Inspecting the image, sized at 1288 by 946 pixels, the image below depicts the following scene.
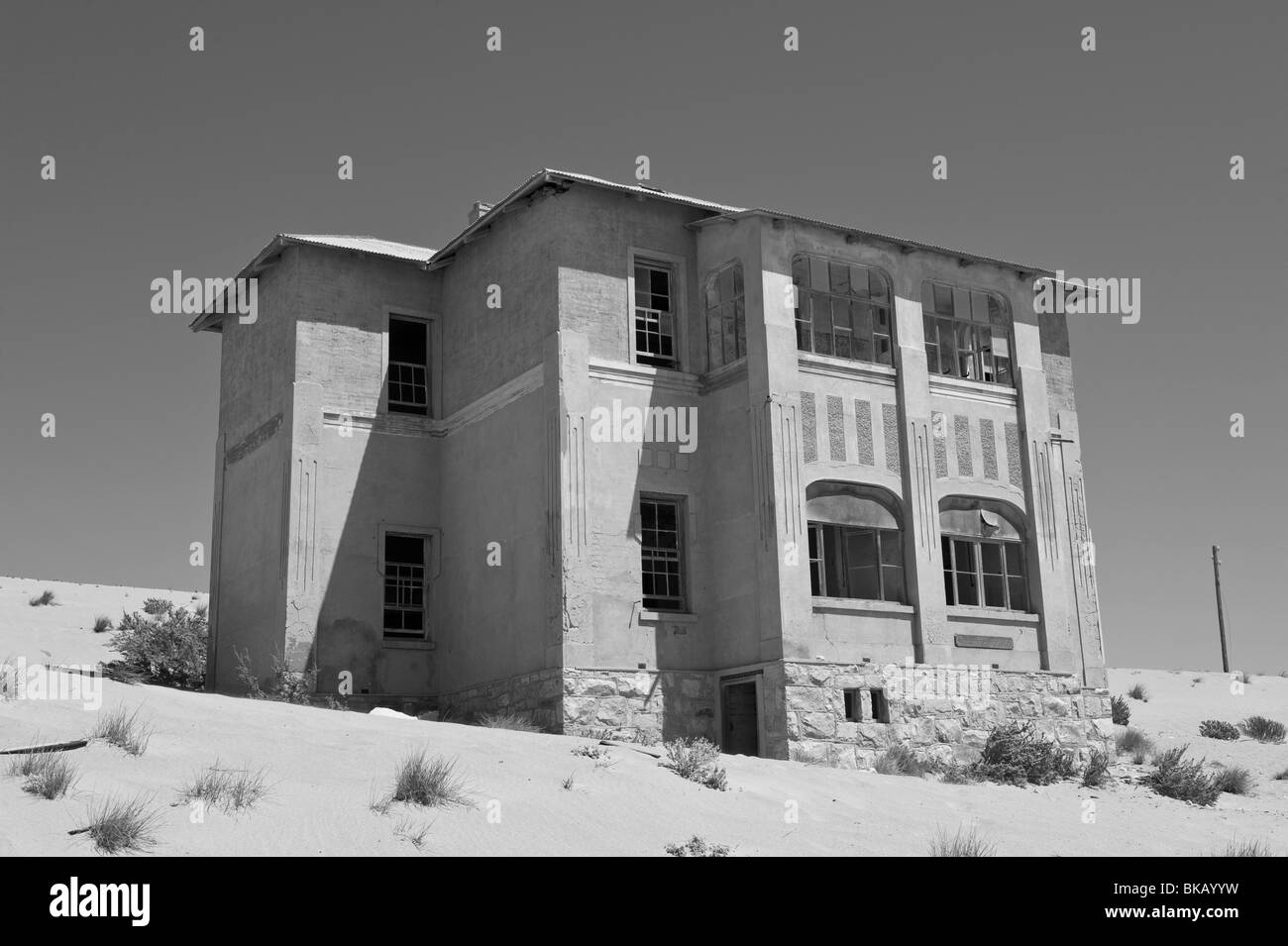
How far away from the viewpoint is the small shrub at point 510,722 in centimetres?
2148

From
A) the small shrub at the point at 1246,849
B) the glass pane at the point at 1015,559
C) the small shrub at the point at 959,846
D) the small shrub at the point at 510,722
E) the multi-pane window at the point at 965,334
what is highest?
the multi-pane window at the point at 965,334

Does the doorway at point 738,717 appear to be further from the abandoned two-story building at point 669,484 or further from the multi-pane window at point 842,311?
the multi-pane window at point 842,311

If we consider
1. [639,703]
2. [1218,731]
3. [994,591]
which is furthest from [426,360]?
[1218,731]

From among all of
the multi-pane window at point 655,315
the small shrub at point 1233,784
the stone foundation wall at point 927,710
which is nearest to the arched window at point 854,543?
the stone foundation wall at point 927,710

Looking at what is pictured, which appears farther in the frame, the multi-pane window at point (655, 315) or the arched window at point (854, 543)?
the multi-pane window at point (655, 315)

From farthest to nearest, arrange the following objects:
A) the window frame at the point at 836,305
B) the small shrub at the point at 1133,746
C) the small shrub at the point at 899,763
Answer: the small shrub at the point at 1133,746, the window frame at the point at 836,305, the small shrub at the point at 899,763

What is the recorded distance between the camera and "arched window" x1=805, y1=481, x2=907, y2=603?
23094 millimetres

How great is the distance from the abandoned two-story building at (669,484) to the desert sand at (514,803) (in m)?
3.19

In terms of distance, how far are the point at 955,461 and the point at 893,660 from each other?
403 centimetres

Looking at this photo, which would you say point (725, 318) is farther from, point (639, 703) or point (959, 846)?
point (959, 846)

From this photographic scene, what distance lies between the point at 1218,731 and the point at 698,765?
76.8ft

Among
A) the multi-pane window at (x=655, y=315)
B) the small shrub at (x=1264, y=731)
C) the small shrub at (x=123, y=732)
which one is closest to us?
the small shrub at (x=123, y=732)

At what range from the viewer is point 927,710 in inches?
909
